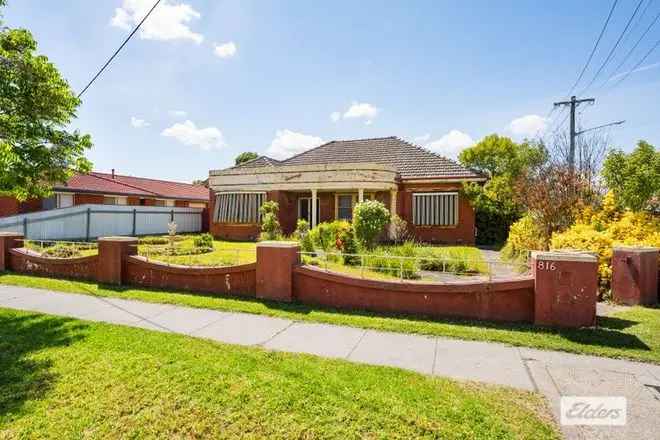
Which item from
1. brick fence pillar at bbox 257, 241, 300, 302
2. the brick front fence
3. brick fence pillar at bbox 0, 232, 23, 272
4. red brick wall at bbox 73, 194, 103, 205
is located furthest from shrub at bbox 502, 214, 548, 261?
red brick wall at bbox 73, 194, 103, 205

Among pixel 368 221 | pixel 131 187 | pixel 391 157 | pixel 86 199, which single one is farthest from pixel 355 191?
pixel 131 187

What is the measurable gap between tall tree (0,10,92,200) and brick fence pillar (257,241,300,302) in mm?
5528

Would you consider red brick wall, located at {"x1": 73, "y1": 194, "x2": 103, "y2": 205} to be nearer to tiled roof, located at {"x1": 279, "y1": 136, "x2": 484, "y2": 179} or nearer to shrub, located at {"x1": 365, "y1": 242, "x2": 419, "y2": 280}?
tiled roof, located at {"x1": 279, "y1": 136, "x2": 484, "y2": 179}

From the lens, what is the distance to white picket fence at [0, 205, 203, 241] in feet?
53.7

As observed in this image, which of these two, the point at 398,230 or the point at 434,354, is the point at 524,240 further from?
the point at 434,354

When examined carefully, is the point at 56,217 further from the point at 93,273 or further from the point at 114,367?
the point at 114,367

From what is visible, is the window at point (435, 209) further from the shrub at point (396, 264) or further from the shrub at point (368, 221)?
the shrub at point (396, 264)

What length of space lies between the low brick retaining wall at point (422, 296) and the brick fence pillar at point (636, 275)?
2755 mm

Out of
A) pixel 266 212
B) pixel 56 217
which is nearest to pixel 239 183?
pixel 266 212

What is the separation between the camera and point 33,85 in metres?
8.09

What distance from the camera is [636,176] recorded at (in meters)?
9.80

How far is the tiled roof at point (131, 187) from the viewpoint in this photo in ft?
76.6

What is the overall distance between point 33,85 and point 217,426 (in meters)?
8.88

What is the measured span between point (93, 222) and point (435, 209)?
1799 cm
